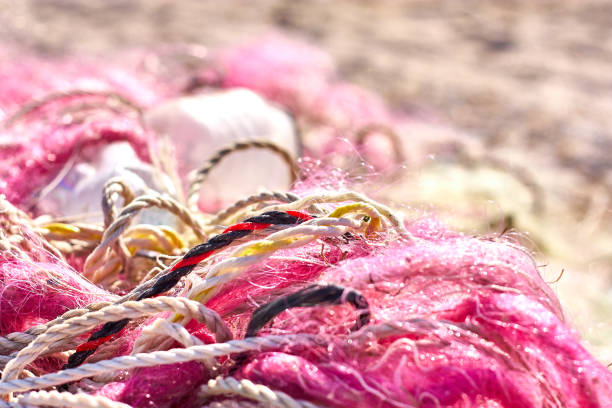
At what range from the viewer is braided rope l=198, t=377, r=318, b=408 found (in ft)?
1.83

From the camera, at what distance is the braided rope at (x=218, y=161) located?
100 centimetres

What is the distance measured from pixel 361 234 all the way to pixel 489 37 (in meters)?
2.96

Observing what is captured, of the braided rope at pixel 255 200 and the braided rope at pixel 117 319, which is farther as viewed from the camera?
the braided rope at pixel 255 200

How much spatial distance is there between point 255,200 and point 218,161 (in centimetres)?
25

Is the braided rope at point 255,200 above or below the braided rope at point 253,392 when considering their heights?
above

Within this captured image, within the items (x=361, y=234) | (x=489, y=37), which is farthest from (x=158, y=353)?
(x=489, y=37)

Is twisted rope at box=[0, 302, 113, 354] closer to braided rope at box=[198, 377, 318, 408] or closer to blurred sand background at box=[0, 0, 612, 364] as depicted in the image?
braided rope at box=[198, 377, 318, 408]

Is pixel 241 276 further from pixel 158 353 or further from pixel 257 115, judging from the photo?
pixel 257 115

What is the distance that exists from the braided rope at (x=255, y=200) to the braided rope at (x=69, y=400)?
30 centimetres

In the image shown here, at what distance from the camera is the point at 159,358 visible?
1.94 feet

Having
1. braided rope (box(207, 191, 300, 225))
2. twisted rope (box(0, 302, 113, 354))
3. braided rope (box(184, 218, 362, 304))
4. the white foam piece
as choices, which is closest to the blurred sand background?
the white foam piece

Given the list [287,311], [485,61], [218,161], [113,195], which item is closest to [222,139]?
Answer: [218,161]

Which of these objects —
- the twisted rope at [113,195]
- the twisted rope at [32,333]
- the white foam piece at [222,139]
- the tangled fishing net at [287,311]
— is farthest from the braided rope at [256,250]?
the white foam piece at [222,139]

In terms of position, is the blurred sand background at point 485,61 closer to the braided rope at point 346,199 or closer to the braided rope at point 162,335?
the braided rope at point 346,199
